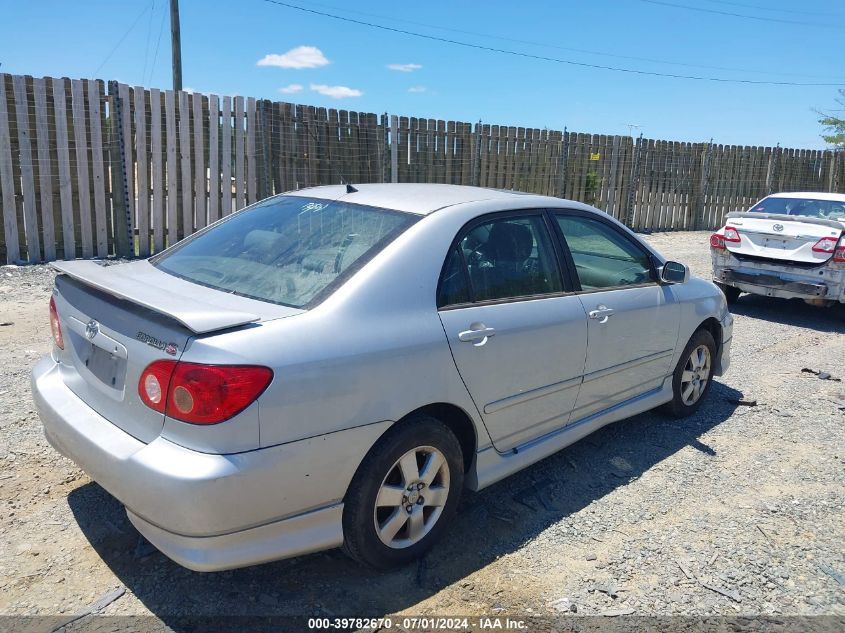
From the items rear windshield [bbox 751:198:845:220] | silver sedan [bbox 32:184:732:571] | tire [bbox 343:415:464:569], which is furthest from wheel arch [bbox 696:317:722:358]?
rear windshield [bbox 751:198:845:220]

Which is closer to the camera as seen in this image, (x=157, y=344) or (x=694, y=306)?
(x=157, y=344)

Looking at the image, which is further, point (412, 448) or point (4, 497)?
point (4, 497)

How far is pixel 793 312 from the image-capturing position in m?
9.23

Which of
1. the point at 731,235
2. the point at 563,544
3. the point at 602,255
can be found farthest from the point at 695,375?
the point at 731,235

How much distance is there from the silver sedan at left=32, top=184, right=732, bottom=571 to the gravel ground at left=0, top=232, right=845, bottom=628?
28 cm

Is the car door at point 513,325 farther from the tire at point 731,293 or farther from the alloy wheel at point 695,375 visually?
the tire at point 731,293

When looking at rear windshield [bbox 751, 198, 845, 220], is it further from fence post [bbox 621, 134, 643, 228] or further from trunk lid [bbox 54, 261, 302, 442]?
trunk lid [bbox 54, 261, 302, 442]

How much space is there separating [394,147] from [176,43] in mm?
6698

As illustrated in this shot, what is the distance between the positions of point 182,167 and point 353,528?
27.0 ft

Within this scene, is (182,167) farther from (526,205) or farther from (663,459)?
(663,459)

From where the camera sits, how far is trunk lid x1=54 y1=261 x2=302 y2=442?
2.52 metres

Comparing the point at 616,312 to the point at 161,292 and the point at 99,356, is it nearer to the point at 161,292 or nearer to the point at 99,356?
the point at 161,292

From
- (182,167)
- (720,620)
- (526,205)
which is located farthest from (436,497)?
(182,167)

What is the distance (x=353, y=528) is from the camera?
281 centimetres
